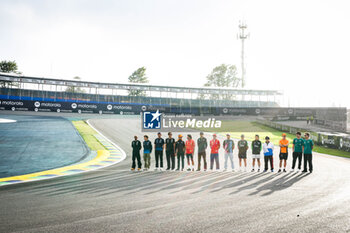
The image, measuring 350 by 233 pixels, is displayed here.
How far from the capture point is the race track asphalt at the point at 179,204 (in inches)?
202

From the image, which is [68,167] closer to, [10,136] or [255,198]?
[255,198]

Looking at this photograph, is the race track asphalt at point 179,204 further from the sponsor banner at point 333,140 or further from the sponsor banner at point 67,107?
the sponsor banner at point 67,107

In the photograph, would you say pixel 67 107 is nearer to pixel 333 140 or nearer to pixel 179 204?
pixel 333 140

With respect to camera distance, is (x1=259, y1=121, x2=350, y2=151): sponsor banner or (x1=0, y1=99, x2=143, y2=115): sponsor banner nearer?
(x1=259, y1=121, x2=350, y2=151): sponsor banner

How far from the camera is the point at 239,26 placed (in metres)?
68.4

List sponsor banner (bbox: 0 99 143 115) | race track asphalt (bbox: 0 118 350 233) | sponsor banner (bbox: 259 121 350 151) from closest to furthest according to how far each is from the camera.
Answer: race track asphalt (bbox: 0 118 350 233) → sponsor banner (bbox: 259 121 350 151) → sponsor banner (bbox: 0 99 143 115)

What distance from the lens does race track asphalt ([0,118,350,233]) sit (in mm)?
5125

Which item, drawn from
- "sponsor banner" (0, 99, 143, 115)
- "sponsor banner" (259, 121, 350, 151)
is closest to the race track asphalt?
"sponsor banner" (259, 121, 350, 151)

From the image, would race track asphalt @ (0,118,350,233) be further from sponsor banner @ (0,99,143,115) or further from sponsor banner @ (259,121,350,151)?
sponsor banner @ (0,99,143,115)

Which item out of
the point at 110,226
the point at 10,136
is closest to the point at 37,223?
the point at 110,226

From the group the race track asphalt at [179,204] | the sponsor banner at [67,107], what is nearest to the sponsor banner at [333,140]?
the race track asphalt at [179,204]

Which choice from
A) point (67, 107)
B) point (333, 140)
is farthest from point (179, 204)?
point (67, 107)

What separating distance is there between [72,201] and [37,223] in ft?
5.25

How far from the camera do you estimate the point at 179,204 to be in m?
6.47
